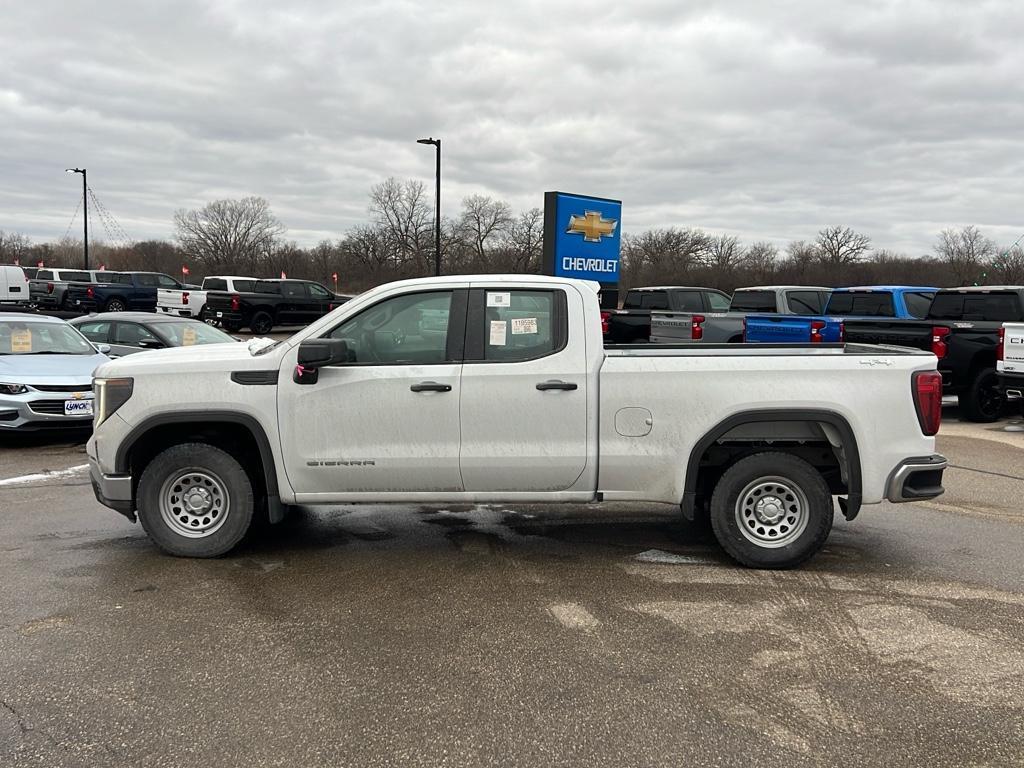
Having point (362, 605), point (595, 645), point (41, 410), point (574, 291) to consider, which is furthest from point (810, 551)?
point (41, 410)

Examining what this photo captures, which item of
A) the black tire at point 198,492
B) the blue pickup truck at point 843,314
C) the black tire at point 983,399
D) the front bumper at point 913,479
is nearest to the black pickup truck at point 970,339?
the black tire at point 983,399

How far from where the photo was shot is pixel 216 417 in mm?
5199

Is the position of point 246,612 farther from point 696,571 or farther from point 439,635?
point 696,571

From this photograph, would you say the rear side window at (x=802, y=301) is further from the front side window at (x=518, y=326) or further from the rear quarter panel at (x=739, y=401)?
the front side window at (x=518, y=326)

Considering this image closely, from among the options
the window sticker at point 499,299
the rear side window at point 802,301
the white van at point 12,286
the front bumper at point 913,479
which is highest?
the white van at point 12,286

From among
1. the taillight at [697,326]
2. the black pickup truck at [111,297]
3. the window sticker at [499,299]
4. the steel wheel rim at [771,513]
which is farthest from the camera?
the black pickup truck at [111,297]

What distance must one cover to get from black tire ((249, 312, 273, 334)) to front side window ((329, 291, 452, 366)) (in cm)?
2332

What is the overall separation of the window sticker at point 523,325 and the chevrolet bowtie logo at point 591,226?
1006 cm

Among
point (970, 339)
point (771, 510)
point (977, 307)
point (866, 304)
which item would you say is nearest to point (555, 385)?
point (771, 510)

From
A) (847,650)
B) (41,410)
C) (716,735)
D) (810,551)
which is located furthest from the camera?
(41,410)

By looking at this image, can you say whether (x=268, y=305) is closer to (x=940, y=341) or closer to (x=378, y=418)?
(x=940, y=341)

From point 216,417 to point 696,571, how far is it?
3.22 metres

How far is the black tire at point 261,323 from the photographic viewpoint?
27312 mm

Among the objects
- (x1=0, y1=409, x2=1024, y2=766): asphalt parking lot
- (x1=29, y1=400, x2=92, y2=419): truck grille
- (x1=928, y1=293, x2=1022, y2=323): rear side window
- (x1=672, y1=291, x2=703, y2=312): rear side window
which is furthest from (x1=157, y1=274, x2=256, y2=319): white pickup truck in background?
(x1=0, y1=409, x2=1024, y2=766): asphalt parking lot
